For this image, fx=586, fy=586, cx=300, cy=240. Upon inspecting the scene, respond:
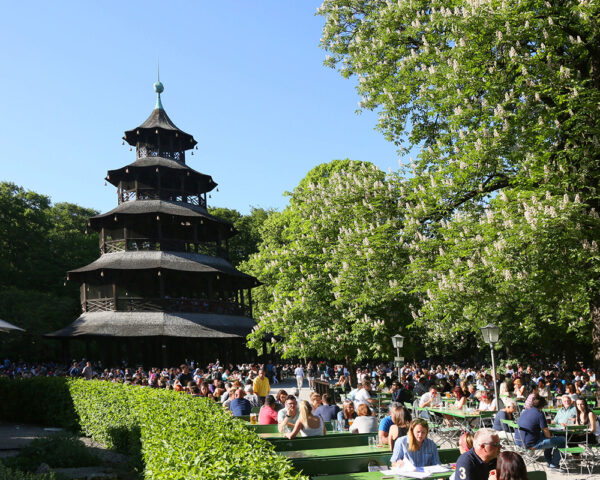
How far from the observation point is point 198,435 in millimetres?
7586

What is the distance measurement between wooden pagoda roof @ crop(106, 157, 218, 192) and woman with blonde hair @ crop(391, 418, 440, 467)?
4066cm

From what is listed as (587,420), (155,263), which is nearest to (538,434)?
(587,420)

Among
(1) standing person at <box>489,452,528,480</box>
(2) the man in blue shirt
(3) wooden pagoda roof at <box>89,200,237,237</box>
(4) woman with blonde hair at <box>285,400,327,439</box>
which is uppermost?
(3) wooden pagoda roof at <box>89,200,237,237</box>

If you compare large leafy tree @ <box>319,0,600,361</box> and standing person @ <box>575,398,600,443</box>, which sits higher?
large leafy tree @ <box>319,0,600,361</box>

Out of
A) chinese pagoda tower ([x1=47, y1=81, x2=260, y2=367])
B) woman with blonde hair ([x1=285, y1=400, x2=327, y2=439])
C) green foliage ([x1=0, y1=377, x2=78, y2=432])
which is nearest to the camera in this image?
woman with blonde hair ([x1=285, y1=400, x2=327, y2=439])

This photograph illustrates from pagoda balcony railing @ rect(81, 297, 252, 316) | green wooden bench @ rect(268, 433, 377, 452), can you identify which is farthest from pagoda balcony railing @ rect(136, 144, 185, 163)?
green wooden bench @ rect(268, 433, 377, 452)

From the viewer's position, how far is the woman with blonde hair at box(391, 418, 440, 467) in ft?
25.3

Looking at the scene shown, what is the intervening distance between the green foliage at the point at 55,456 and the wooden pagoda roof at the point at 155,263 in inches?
1081

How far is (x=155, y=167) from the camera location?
4606 centimetres

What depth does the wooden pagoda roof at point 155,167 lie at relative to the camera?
1806 inches

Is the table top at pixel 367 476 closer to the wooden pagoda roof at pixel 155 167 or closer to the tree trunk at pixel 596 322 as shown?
the tree trunk at pixel 596 322

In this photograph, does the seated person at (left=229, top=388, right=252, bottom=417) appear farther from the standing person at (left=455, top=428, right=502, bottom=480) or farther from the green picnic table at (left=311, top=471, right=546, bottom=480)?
the standing person at (left=455, top=428, right=502, bottom=480)

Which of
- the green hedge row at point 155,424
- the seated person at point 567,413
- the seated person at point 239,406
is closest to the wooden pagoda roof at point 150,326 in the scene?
the green hedge row at point 155,424

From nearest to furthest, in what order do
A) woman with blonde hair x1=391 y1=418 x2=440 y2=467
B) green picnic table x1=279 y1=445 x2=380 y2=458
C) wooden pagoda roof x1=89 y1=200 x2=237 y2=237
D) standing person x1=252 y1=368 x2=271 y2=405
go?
woman with blonde hair x1=391 y1=418 x2=440 y2=467, green picnic table x1=279 y1=445 x2=380 y2=458, standing person x1=252 y1=368 x2=271 y2=405, wooden pagoda roof x1=89 y1=200 x2=237 y2=237
